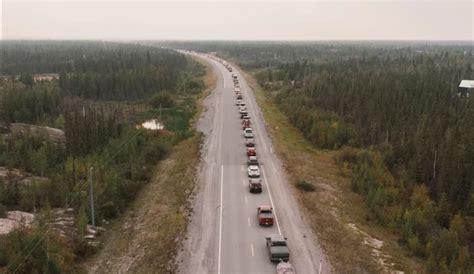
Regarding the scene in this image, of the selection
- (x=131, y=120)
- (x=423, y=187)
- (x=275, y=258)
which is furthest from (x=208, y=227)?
(x=131, y=120)

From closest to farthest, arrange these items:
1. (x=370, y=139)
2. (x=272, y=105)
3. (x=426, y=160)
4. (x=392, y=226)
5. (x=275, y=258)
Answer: (x=275, y=258)
(x=392, y=226)
(x=426, y=160)
(x=370, y=139)
(x=272, y=105)

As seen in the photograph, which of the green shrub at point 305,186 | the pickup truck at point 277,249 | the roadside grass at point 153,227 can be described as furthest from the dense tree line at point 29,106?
the pickup truck at point 277,249

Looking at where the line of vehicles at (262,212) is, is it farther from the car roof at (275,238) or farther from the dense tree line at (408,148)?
the dense tree line at (408,148)

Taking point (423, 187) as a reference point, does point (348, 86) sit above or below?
above

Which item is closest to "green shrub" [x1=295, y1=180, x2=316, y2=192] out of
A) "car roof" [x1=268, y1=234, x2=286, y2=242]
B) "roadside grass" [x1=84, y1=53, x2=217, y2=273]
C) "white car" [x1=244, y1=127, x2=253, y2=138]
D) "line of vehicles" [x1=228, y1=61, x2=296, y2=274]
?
"line of vehicles" [x1=228, y1=61, x2=296, y2=274]

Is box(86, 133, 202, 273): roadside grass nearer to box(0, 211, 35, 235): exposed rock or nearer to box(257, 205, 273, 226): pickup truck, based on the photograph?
box(257, 205, 273, 226): pickup truck

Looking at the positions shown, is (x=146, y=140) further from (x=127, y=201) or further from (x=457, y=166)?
(x=457, y=166)
